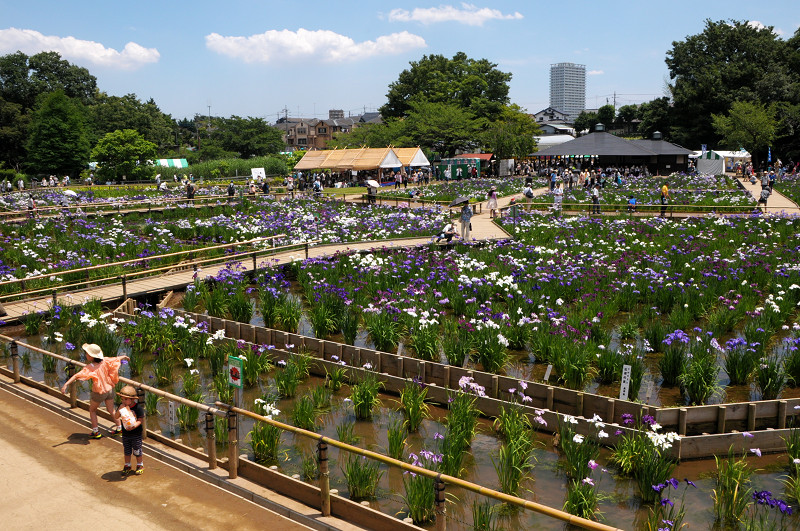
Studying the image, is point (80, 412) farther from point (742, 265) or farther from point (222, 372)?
point (742, 265)

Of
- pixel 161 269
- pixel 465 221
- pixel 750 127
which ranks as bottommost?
pixel 161 269

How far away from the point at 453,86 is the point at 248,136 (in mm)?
28232

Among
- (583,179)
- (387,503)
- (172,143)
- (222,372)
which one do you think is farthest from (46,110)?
(387,503)

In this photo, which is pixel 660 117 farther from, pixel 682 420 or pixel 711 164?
pixel 682 420

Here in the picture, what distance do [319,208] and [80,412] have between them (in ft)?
79.2

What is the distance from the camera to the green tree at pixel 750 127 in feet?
202

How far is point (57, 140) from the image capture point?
6794 cm

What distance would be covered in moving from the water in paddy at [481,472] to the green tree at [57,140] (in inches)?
2558

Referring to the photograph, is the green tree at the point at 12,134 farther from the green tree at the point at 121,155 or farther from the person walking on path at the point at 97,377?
the person walking on path at the point at 97,377

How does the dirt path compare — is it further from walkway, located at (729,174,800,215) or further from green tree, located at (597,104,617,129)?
green tree, located at (597,104,617,129)

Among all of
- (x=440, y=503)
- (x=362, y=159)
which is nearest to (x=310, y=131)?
(x=362, y=159)

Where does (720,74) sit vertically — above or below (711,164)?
above

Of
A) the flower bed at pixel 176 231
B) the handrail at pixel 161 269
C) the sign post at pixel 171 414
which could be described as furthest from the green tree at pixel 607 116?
the sign post at pixel 171 414

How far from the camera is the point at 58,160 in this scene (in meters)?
68.2
